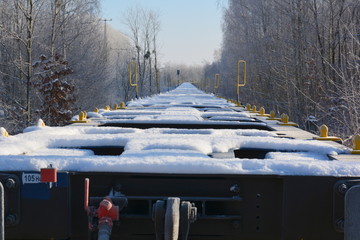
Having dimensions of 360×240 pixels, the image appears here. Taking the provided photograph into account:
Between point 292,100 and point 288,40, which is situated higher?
point 288,40

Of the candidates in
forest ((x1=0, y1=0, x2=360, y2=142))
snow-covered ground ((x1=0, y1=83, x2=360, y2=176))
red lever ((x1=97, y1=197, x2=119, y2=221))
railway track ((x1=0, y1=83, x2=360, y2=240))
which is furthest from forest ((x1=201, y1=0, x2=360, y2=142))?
red lever ((x1=97, y1=197, x2=119, y2=221))

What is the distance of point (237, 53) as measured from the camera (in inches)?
1330

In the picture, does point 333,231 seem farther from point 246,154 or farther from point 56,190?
point 56,190

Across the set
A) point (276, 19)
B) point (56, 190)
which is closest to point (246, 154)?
point (56, 190)

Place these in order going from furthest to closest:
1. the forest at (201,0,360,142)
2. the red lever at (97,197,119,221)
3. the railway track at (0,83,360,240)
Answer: the forest at (201,0,360,142)
the railway track at (0,83,360,240)
the red lever at (97,197,119,221)

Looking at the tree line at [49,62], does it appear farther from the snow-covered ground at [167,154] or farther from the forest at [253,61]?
the snow-covered ground at [167,154]

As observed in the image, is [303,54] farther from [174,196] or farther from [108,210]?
[108,210]

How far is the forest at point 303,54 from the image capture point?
47.3ft

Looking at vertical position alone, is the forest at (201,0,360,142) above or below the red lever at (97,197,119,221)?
above

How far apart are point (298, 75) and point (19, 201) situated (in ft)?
59.7

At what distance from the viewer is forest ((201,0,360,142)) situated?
1441 centimetres

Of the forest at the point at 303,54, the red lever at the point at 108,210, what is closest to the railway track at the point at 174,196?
the red lever at the point at 108,210

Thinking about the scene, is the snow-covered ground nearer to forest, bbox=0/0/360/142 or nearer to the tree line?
forest, bbox=0/0/360/142

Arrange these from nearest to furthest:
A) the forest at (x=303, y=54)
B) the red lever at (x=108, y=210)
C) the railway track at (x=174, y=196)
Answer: the red lever at (x=108, y=210), the railway track at (x=174, y=196), the forest at (x=303, y=54)
